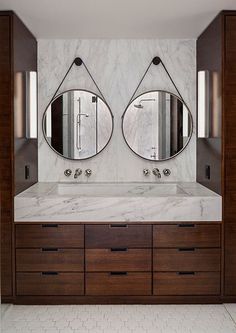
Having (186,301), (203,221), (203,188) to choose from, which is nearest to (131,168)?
(203,188)

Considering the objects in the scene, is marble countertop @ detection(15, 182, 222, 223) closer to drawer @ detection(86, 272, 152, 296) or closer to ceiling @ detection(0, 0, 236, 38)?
drawer @ detection(86, 272, 152, 296)

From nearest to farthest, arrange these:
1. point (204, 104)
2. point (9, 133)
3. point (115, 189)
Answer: point (9, 133)
point (204, 104)
point (115, 189)

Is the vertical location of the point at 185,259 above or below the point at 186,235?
below

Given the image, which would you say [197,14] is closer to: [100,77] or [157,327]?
[100,77]

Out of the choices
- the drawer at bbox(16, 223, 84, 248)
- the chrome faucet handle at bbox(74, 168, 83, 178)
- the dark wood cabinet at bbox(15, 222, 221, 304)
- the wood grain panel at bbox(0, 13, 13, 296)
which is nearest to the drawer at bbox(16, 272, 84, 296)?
the dark wood cabinet at bbox(15, 222, 221, 304)

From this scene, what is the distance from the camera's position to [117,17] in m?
3.64

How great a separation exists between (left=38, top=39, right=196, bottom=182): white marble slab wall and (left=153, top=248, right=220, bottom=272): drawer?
3.56 ft

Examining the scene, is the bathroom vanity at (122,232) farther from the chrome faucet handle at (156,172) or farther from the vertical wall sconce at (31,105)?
the chrome faucet handle at (156,172)

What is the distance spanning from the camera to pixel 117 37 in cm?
436

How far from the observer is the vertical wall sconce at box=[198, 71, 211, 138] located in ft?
13.0

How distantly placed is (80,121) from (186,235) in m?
1.64

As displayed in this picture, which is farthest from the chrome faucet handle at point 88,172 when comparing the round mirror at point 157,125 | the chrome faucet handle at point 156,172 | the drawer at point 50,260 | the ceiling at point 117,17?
the ceiling at point 117,17

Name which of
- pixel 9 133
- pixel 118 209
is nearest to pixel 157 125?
pixel 118 209

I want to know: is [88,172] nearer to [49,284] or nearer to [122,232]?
[122,232]
